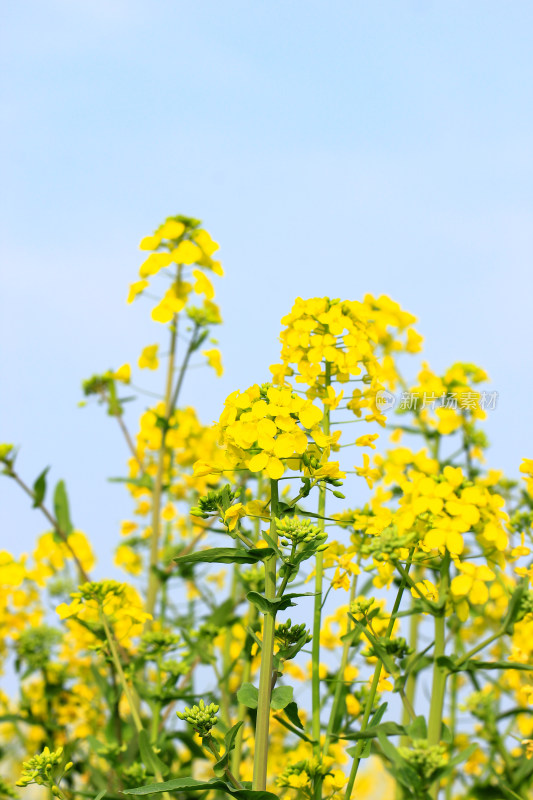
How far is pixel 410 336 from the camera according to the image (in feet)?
12.8

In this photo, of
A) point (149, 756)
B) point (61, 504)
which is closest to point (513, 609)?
point (149, 756)

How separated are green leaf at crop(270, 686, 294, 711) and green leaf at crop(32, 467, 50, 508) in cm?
179

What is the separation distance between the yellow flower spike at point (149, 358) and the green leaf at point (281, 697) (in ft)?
8.22

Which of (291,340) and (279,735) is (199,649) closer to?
(291,340)

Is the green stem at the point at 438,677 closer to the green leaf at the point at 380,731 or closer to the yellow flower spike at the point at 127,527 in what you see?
the green leaf at the point at 380,731

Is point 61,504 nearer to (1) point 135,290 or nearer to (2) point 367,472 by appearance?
(1) point 135,290

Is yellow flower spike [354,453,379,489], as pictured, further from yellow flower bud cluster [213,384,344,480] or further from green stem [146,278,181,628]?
green stem [146,278,181,628]

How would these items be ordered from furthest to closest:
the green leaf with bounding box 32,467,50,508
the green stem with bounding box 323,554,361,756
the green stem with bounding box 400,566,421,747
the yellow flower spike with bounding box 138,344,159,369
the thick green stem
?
the yellow flower spike with bounding box 138,344,159,369 < the green leaf with bounding box 32,467,50,508 < the green stem with bounding box 400,566,421,747 < the green stem with bounding box 323,554,361,756 < the thick green stem

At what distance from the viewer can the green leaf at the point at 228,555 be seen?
164cm

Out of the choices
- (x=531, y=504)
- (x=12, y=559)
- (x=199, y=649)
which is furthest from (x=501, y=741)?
(x=12, y=559)

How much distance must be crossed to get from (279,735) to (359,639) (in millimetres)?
2341

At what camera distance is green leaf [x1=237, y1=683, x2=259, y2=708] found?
169 cm

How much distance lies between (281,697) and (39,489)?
185 centimetres

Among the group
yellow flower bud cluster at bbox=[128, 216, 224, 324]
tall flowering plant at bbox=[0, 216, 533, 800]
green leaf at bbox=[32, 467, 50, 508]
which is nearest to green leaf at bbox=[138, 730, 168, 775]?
tall flowering plant at bbox=[0, 216, 533, 800]
